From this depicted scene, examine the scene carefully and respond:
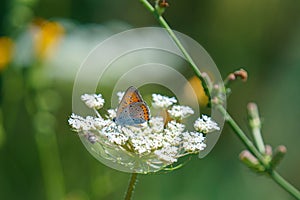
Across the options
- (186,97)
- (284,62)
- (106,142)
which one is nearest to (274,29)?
(284,62)

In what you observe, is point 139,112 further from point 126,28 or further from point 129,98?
point 126,28

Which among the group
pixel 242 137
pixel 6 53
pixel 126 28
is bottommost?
pixel 126 28

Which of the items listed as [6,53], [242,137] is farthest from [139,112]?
[6,53]

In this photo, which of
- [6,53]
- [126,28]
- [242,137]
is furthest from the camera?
[126,28]

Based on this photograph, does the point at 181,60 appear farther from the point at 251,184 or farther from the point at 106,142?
the point at 106,142

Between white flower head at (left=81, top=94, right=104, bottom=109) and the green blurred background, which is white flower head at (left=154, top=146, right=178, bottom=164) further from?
the green blurred background

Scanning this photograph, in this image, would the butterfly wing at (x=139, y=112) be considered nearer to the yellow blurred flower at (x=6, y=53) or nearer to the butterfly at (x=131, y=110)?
the butterfly at (x=131, y=110)

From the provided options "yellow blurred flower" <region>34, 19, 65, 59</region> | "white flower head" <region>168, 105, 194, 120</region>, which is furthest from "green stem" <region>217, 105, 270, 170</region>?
"yellow blurred flower" <region>34, 19, 65, 59</region>
